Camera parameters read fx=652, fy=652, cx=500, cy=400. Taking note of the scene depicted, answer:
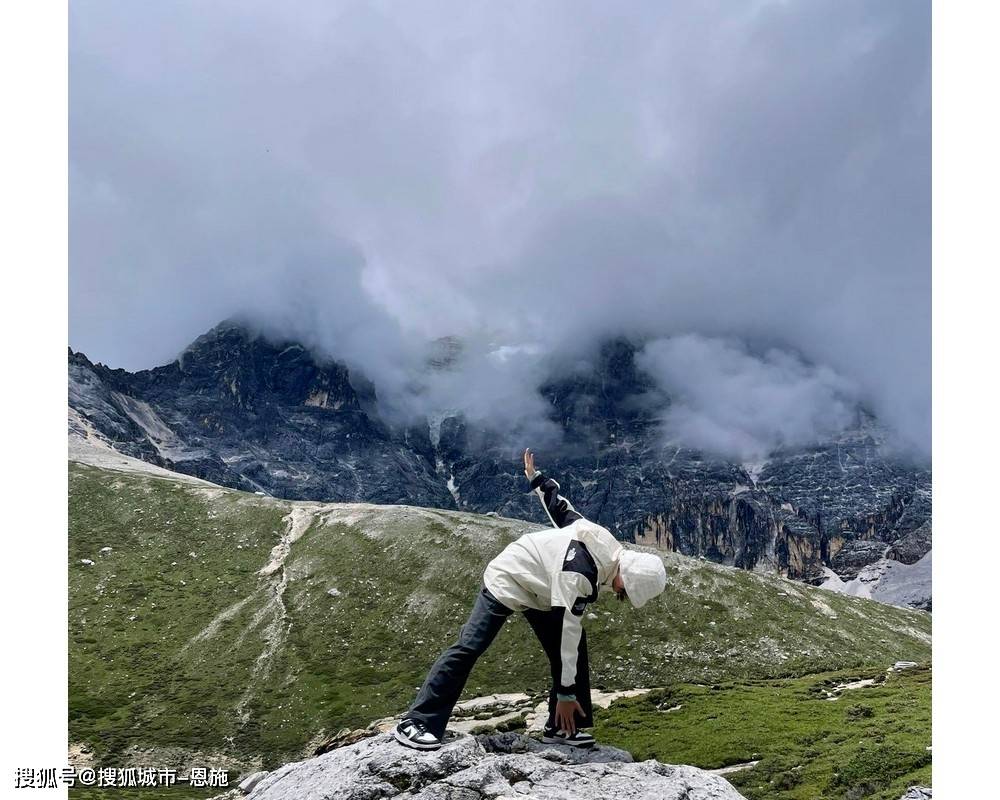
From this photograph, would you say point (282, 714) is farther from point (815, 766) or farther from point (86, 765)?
point (815, 766)

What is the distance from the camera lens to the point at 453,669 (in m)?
10.9

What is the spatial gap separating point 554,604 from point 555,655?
53.6 inches

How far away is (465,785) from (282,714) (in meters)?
53.1

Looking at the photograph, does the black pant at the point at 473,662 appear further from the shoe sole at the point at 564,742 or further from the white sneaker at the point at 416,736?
the shoe sole at the point at 564,742

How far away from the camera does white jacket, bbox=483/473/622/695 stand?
407 inches

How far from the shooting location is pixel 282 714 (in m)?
55.3

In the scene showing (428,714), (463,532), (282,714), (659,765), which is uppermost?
(428,714)

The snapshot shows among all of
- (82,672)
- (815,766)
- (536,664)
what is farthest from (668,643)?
(82,672)

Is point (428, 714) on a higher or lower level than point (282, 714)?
higher

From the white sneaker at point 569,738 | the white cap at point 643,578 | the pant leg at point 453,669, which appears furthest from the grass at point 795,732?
the pant leg at point 453,669

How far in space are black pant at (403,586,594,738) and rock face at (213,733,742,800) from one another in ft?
1.70

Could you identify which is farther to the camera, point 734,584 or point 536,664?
point 734,584

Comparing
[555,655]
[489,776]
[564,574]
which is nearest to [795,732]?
[555,655]

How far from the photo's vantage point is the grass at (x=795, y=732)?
1898 centimetres
